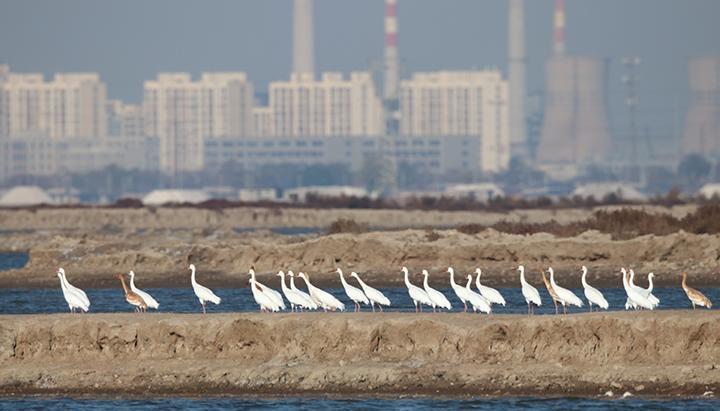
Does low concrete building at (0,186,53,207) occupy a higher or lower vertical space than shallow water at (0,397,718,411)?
lower

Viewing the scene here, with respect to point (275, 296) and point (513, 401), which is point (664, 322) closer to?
point (513, 401)

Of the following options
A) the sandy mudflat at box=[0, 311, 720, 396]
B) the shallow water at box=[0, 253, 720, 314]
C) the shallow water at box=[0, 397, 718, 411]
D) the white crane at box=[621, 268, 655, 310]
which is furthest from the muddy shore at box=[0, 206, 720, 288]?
the shallow water at box=[0, 397, 718, 411]

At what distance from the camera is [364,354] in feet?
71.1

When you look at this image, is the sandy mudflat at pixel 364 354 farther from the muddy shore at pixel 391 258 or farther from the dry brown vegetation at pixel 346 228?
the dry brown vegetation at pixel 346 228

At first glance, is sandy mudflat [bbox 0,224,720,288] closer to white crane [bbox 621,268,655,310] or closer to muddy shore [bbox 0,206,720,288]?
muddy shore [bbox 0,206,720,288]

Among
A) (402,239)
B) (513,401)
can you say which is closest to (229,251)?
(402,239)

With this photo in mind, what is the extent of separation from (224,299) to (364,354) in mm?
12353

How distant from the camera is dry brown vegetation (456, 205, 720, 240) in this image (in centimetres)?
4406

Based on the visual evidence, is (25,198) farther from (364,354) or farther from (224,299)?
(364,354)

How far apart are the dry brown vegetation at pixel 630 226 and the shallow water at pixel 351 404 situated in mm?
21990

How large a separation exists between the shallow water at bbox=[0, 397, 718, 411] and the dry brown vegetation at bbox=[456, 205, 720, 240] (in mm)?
21990

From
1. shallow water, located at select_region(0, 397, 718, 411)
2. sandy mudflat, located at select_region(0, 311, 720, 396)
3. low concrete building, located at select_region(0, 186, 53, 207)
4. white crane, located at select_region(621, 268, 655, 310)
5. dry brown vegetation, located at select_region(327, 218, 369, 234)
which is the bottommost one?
low concrete building, located at select_region(0, 186, 53, 207)

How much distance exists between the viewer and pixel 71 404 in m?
20.8

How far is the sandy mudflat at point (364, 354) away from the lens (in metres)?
20.6
